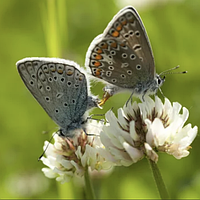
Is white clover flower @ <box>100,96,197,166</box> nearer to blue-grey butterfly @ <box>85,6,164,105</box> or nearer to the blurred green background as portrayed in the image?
blue-grey butterfly @ <box>85,6,164,105</box>

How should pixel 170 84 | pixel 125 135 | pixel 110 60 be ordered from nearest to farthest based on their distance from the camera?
pixel 125 135 < pixel 110 60 < pixel 170 84

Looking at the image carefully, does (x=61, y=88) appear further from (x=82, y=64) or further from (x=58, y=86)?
(x=82, y=64)

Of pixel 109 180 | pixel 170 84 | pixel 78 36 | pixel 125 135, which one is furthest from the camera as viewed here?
pixel 78 36

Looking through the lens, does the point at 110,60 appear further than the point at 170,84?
No

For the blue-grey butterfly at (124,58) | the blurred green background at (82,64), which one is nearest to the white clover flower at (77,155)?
the blue-grey butterfly at (124,58)

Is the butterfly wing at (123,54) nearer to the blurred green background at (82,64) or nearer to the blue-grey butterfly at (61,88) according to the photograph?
the blue-grey butterfly at (61,88)

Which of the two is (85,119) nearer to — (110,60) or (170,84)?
(110,60)

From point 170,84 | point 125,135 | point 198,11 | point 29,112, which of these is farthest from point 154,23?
point 125,135

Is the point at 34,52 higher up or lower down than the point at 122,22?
lower down

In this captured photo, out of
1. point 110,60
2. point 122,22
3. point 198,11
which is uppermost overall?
point 122,22
